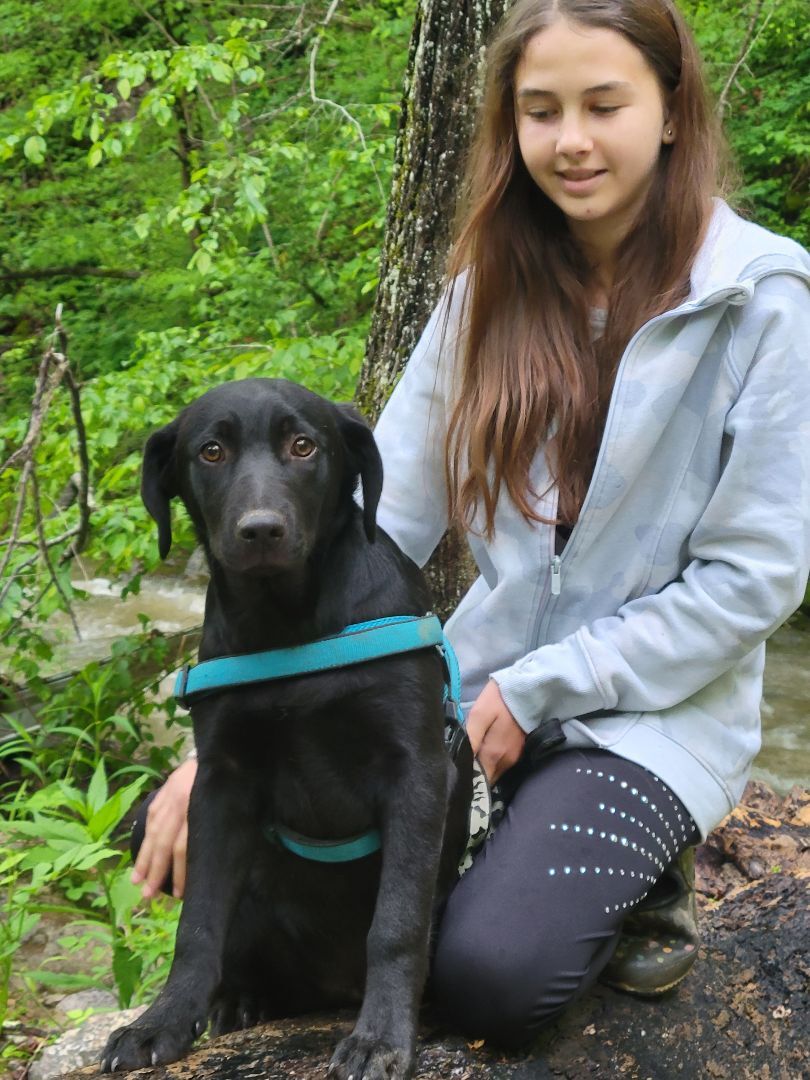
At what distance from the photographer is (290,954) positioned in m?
1.99

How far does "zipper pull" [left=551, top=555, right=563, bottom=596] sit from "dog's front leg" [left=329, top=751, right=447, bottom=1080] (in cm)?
46

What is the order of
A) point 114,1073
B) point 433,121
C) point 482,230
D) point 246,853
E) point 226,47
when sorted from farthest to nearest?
point 226,47 → point 433,121 → point 482,230 → point 246,853 → point 114,1073

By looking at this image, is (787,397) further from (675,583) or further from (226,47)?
(226,47)

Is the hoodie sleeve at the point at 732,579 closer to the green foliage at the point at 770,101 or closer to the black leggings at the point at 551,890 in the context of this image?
the black leggings at the point at 551,890

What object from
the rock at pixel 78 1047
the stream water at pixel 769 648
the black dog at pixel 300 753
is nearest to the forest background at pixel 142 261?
the rock at pixel 78 1047

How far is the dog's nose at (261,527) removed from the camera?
1.68m

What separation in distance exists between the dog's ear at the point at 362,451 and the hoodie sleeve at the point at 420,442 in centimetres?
31

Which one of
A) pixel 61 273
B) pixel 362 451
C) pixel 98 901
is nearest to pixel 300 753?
pixel 362 451

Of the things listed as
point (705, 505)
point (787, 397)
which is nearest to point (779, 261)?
point (787, 397)

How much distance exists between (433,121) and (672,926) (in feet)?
6.94

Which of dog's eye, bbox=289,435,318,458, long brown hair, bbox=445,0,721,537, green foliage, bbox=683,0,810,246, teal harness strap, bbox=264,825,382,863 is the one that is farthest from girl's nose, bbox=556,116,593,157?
green foliage, bbox=683,0,810,246

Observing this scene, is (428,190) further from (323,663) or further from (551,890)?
(551,890)

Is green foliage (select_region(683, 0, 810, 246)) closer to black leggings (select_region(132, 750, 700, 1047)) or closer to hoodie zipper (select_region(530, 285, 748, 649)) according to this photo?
hoodie zipper (select_region(530, 285, 748, 649))

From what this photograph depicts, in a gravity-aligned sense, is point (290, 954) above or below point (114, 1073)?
below
